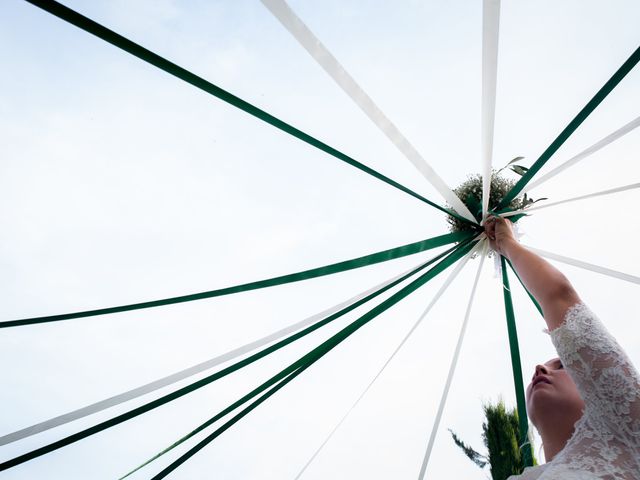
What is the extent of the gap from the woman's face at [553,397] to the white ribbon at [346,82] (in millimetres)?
1067

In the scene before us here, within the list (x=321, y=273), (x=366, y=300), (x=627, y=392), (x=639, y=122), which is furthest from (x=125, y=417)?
(x=639, y=122)

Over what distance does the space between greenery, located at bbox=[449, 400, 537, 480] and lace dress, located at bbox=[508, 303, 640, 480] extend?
4.00m

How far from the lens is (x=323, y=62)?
1.39m

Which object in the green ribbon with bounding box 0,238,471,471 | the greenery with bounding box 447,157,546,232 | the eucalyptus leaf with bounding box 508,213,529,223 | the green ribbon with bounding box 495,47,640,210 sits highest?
the greenery with bounding box 447,157,546,232

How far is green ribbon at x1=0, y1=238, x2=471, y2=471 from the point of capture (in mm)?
1988

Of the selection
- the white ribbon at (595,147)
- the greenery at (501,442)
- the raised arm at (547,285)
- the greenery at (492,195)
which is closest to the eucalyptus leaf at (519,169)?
the greenery at (492,195)

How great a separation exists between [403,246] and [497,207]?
73 centimetres

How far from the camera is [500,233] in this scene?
221cm

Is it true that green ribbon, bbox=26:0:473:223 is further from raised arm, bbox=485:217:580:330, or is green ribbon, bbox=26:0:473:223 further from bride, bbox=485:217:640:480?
bride, bbox=485:217:640:480

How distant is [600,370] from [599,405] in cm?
11

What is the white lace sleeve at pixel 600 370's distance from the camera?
45.9 inches

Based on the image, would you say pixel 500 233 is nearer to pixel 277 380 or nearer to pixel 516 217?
pixel 516 217

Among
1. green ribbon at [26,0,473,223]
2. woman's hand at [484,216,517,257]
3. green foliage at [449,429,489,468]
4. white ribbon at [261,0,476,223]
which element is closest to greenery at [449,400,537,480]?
green foliage at [449,429,489,468]

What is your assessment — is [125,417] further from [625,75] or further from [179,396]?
[625,75]
